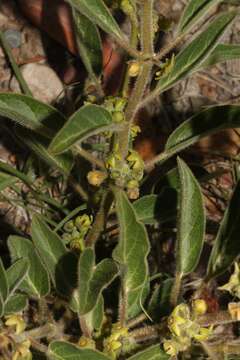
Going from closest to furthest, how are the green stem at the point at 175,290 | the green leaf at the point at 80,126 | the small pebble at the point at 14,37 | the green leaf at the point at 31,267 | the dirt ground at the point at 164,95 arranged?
the green leaf at the point at 80,126
the green stem at the point at 175,290
the green leaf at the point at 31,267
the dirt ground at the point at 164,95
the small pebble at the point at 14,37

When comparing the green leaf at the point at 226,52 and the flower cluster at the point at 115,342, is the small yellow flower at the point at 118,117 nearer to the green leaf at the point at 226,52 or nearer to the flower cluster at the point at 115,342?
the green leaf at the point at 226,52

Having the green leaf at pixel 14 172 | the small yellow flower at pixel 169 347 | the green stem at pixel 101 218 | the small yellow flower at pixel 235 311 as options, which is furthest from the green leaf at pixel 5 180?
the small yellow flower at pixel 235 311

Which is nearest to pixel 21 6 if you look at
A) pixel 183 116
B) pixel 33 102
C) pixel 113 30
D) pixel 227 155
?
pixel 183 116

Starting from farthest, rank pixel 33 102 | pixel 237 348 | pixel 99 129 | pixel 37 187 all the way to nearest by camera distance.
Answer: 1. pixel 37 187
2. pixel 33 102
3. pixel 237 348
4. pixel 99 129

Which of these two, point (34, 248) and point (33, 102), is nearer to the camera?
point (33, 102)

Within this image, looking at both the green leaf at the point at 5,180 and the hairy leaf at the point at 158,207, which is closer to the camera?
the hairy leaf at the point at 158,207

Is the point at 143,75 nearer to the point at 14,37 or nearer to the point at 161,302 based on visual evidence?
the point at 161,302

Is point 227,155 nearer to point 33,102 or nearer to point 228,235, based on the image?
point 228,235
